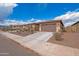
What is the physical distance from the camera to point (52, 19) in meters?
8.88

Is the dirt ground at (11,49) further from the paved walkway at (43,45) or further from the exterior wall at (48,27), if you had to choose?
the exterior wall at (48,27)

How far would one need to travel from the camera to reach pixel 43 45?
8.92m

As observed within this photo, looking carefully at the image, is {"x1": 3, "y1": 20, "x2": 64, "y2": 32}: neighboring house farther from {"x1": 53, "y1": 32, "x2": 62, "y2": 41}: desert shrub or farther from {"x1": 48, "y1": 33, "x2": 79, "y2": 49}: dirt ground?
{"x1": 48, "y1": 33, "x2": 79, "y2": 49}: dirt ground

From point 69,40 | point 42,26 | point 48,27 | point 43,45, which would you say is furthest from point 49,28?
point 69,40

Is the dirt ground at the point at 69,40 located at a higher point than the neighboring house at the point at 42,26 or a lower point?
lower

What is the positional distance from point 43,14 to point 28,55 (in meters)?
1.23

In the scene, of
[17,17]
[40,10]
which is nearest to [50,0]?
[40,10]

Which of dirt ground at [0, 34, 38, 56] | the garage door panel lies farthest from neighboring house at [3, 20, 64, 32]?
dirt ground at [0, 34, 38, 56]

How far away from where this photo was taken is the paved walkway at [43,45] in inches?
339

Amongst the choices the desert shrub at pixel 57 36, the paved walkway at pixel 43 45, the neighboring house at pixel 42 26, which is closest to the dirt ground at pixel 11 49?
the paved walkway at pixel 43 45

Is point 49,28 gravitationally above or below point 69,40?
above

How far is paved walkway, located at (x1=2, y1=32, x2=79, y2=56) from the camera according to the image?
28.2ft

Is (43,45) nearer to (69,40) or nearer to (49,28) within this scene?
(49,28)

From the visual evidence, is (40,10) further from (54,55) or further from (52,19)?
(54,55)
